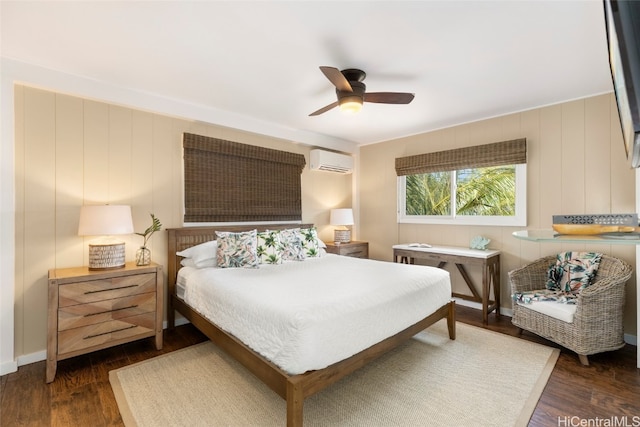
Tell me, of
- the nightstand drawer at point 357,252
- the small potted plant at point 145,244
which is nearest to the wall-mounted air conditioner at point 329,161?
the nightstand drawer at point 357,252

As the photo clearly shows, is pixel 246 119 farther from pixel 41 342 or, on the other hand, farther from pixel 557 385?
pixel 557 385

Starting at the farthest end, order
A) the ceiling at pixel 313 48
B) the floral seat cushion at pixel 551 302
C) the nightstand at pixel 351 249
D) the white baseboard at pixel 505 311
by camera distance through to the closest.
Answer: the nightstand at pixel 351 249, the white baseboard at pixel 505 311, the floral seat cushion at pixel 551 302, the ceiling at pixel 313 48

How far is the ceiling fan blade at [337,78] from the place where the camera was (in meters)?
2.11

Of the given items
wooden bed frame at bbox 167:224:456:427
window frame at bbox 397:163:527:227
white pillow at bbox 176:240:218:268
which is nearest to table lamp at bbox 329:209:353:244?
window frame at bbox 397:163:527:227

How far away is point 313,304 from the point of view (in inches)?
75.5

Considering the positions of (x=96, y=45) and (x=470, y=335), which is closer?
(x=96, y=45)

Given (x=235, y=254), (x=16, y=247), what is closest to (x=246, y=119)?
(x=235, y=254)

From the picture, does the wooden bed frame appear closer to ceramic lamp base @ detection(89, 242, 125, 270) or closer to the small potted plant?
the small potted plant

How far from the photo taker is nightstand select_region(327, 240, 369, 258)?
462 centimetres

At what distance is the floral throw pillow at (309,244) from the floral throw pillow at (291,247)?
0.06 meters

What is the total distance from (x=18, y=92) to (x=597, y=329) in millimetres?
5284

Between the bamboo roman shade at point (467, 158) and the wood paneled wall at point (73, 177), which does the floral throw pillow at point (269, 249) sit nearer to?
the wood paneled wall at point (73, 177)

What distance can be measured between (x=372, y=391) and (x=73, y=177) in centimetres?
320

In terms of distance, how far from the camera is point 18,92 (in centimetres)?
253
